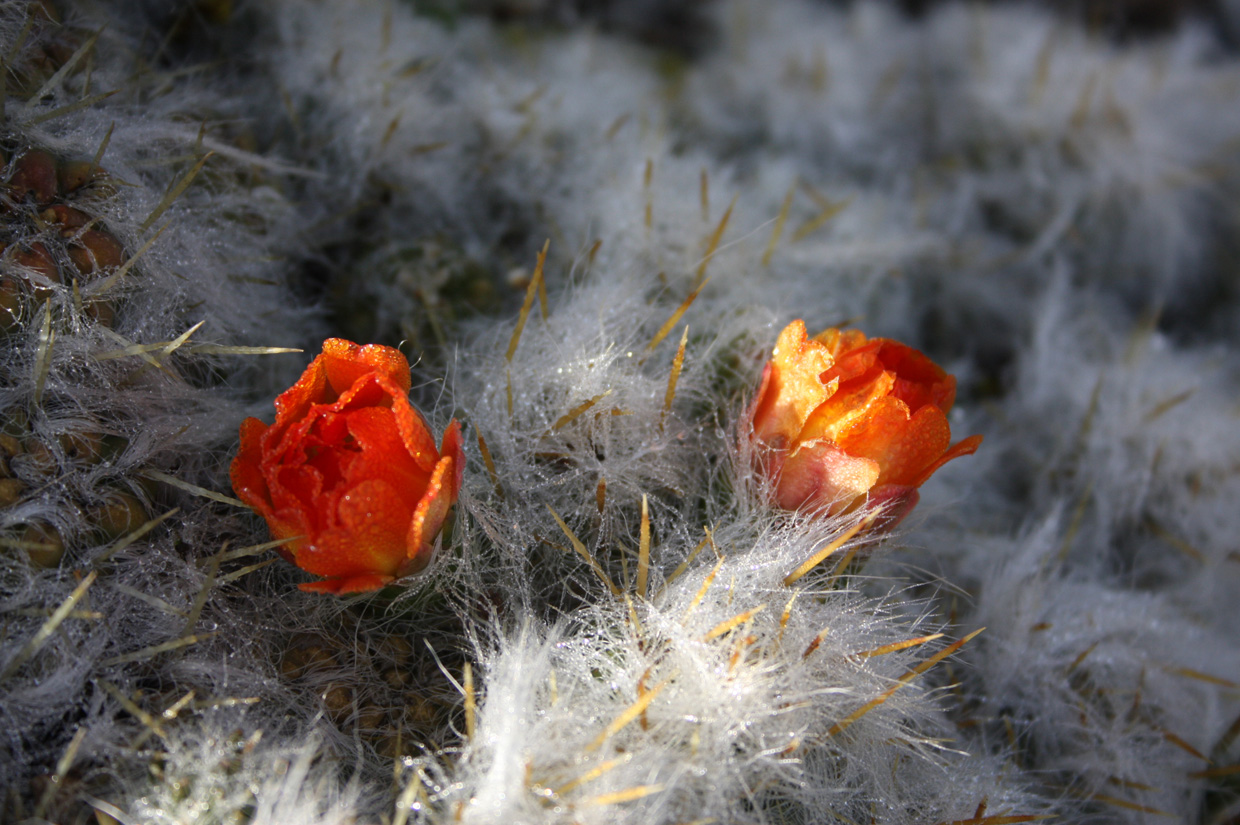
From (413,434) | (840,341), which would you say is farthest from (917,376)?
(413,434)

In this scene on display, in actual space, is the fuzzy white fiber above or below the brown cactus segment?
below

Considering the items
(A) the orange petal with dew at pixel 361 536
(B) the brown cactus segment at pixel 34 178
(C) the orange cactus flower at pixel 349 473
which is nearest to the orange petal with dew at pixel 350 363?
(C) the orange cactus flower at pixel 349 473

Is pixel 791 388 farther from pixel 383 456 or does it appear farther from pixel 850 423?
pixel 383 456

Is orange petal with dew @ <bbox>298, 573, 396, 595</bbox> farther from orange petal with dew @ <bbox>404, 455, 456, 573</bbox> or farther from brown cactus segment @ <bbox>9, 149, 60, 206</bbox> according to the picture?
brown cactus segment @ <bbox>9, 149, 60, 206</bbox>

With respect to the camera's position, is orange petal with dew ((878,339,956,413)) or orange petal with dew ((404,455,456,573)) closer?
orange petal with dew ((404,455,456,573))

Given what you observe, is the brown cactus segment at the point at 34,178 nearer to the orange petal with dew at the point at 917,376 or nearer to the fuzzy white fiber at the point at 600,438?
the fuzzy white fiber at the point at 600,438

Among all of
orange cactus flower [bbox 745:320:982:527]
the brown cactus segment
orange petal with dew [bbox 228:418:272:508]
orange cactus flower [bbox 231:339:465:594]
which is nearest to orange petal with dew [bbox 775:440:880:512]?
orange cactus flower [bbox 745:320:982:527]
